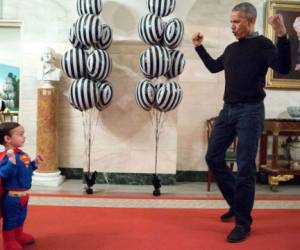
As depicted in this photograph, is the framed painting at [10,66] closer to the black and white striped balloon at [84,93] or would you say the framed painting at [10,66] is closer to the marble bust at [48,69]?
the marble bust at [48,69]

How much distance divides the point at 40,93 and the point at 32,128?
2.09ft

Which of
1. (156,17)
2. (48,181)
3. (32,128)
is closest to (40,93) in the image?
(32,128)

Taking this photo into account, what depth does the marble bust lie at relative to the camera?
5195mm

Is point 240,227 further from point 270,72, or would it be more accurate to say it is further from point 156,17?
point 270,72

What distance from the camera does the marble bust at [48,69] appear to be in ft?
17.0

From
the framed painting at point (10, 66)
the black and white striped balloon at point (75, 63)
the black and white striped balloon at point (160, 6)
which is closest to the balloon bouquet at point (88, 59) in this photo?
the black and white striped balloon at point (75, 63)

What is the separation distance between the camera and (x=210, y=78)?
18.9 ft

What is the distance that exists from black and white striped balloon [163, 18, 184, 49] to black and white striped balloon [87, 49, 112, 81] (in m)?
0.68

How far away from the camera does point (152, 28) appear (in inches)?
177

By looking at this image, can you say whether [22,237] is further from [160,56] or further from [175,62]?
[175,62]

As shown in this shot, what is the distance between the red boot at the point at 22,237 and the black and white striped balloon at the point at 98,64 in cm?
208

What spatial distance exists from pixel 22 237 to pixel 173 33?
2616mm

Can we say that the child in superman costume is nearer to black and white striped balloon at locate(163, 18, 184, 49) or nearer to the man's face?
the man's face

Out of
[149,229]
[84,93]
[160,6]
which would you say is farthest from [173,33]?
[149,229]
